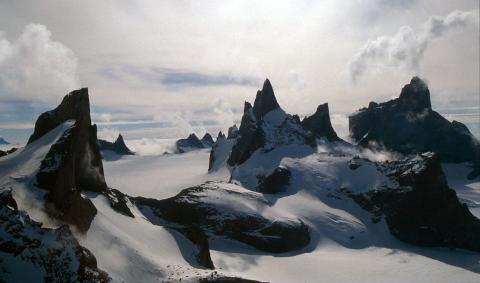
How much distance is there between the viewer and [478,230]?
9256 cm

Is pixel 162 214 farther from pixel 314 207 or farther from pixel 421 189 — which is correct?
pixel 421 189

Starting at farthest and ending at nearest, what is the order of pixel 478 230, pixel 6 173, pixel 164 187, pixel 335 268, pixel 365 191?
pixel 164 187
pixel 365 191
pixel 478 230
pixel 335 268
pixel 6 173

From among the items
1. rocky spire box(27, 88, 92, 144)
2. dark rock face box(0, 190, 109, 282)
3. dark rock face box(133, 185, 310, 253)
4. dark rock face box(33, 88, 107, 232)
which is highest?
rocky spire box(27, 88, 92, 144)

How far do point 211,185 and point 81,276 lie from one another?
54.6m

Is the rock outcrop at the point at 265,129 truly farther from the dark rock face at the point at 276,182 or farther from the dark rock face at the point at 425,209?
the dark rock face at the point at 425,209

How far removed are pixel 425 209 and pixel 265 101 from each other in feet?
244

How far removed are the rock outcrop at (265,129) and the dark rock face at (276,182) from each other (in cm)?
2333

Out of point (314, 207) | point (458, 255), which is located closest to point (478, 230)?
point (458, 255)

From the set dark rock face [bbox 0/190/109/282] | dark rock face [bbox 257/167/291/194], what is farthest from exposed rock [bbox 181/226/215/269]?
dark rock face [bbox 257/167/291/194]

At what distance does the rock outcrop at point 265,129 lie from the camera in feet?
479

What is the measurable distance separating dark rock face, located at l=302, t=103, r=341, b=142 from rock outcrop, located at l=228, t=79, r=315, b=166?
48.7 feet

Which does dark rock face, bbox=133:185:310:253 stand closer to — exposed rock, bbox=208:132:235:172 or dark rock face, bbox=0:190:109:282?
dark rock face, bbox=0:190:109:282

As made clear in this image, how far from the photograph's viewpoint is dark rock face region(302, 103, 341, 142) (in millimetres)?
176750

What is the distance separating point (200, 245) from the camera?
5984 cm
